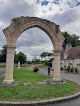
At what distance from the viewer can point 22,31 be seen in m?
6.44

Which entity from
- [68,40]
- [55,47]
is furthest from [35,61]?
[55,47]

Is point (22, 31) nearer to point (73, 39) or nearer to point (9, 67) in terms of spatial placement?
point (9, 67)

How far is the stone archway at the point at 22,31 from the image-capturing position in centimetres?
596

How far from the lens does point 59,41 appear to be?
23.3 ft

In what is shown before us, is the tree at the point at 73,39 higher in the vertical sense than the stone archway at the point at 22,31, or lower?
higher

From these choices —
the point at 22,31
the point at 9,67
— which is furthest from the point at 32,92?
the point at 22,31

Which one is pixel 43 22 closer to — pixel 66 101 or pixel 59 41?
pixel 59 41

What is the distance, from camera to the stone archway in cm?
596

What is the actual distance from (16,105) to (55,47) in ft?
16.7

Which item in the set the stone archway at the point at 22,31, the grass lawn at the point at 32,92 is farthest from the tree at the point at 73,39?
the grass lawn at the point at 32,92

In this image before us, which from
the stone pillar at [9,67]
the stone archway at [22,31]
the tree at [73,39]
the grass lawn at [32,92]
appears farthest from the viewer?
the tree at [73,39]

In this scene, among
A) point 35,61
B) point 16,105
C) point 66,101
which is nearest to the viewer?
point 16,105

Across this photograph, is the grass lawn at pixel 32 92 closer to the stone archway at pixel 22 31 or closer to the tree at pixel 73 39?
the stone archway at pixel 22 31

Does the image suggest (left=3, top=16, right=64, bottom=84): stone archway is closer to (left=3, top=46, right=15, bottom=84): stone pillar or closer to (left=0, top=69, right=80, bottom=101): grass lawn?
(left=3, top=46, right=15, bottom=84): stone pillar
